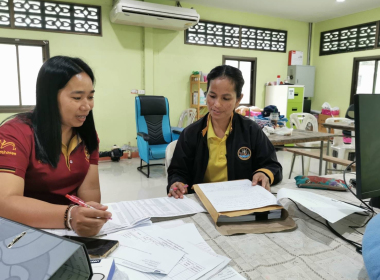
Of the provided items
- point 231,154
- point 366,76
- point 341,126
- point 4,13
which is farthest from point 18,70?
point 366,76

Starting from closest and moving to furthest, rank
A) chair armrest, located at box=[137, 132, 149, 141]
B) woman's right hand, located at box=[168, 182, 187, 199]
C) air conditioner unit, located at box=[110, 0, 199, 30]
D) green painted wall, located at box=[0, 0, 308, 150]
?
woman's right hand, located at box=[168, 182, 187, 199] < chair armrest, located at box=[137, 132, 149, 141] < air conditioner unit, located at box=[110, 0, 199, 30] < green painted wall, located at box=[0, 0, 308, 150]

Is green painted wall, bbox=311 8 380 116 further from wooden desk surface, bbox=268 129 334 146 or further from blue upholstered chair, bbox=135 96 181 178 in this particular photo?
blue upholstered chair, bbox=135 96 181 178

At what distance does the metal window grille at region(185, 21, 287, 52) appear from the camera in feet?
17.5

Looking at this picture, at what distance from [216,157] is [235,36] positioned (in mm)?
4897

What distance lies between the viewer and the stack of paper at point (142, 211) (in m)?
0.86

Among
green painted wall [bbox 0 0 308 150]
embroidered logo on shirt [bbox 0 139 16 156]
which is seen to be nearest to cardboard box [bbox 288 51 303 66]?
green painted wall [bbox 0 0 308 150]

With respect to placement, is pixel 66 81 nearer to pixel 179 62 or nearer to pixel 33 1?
pixel 33 1

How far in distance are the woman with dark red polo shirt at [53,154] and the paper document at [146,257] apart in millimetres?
123

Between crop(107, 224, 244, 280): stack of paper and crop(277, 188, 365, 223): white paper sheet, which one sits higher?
crop(277, 188, 365, 223): white paper sheet

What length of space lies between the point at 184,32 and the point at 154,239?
5009 mm

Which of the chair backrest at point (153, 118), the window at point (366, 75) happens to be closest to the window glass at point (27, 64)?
the chair backrest at point (153, 118)

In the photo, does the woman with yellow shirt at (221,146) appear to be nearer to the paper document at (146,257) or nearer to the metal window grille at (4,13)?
the paper document at (146,257)

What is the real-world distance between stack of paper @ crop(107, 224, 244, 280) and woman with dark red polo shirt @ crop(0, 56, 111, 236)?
123mm

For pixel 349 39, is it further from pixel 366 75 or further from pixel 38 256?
pixel 38 256
